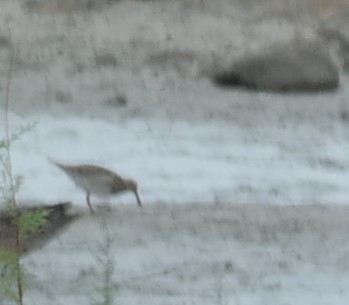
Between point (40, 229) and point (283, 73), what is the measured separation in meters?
3.40

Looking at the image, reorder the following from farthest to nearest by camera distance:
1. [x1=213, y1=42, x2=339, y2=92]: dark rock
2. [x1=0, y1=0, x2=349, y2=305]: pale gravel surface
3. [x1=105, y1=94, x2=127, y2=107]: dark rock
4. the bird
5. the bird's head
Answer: [x1=213, y1=42, x2=339, y2=92]: dark rock, [x1=105, y1=94, x2=127, y2=107]: dark rock, the bird's head, the bird, [x1=0, y1=0, x2=349, y2=305]: pale gravel surface

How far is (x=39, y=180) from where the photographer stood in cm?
527

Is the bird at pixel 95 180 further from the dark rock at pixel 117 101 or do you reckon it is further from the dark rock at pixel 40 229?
the dark rock at pixel 117 101

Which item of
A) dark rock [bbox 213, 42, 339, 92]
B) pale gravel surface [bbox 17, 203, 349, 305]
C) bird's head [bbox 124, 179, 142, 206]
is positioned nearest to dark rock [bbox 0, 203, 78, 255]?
pale gravel surface [bbox 17, 203, 349, 305]

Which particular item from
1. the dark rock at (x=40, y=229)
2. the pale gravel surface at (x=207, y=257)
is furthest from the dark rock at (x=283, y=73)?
the dark rock at (x=40, y=229)

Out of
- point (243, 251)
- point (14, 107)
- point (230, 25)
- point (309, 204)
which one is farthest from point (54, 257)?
point (230, 25)

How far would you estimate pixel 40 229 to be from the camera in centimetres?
377

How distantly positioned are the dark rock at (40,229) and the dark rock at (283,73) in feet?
7.39

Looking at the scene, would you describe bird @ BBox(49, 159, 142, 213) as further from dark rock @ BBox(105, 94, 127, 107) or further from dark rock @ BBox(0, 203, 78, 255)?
dark rock @ BBox(105, 94, 127, 107)

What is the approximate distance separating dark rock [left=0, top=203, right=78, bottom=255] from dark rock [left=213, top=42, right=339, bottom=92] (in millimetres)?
2251

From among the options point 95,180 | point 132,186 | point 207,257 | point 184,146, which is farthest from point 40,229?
point 184,146

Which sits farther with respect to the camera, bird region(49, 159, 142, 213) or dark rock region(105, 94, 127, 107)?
dark rock region(105, 94, 127, 107)

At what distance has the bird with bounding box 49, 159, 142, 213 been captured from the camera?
480 cm

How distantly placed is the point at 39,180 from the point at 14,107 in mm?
1212
